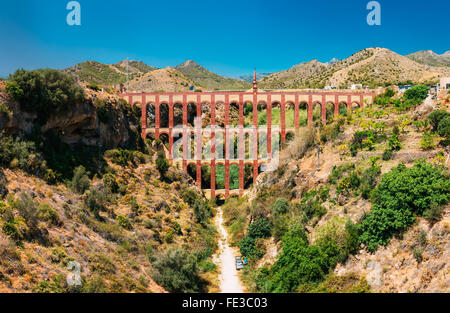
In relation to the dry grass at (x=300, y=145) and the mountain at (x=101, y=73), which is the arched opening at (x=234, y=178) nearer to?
the dry grass at (x=300, y=145)

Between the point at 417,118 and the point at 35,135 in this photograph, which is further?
the point at 417,118

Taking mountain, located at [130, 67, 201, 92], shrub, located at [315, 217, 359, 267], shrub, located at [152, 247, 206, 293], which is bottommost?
shrub, located at [152, 247, 206, 293]

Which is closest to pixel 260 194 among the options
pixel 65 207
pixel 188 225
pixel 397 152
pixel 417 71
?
pixel 188 225

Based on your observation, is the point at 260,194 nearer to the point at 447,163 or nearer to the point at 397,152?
the point at 397,152

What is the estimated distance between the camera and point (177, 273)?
22125mm

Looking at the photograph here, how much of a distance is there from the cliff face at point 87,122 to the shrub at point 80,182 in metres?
4.91

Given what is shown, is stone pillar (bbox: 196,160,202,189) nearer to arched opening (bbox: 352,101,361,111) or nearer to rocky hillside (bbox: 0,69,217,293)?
rocky hillside (bbox: 0,69,217,293)

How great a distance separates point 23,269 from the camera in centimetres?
1580

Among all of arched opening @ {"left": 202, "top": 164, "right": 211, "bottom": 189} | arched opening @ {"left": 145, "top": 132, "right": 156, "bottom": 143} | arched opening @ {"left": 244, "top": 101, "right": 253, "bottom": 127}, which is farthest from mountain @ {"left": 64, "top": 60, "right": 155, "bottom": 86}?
arched opening @ {"left": 202, "top": 164, "right": 211, "bottom": 189}

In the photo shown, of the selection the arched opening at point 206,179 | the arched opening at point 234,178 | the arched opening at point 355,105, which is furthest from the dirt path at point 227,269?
the arched opening at point 355,105

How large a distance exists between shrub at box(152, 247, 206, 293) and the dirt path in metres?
1.70

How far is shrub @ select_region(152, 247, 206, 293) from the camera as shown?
21438mm

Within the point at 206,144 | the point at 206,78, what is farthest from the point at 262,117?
the point at 206,78
